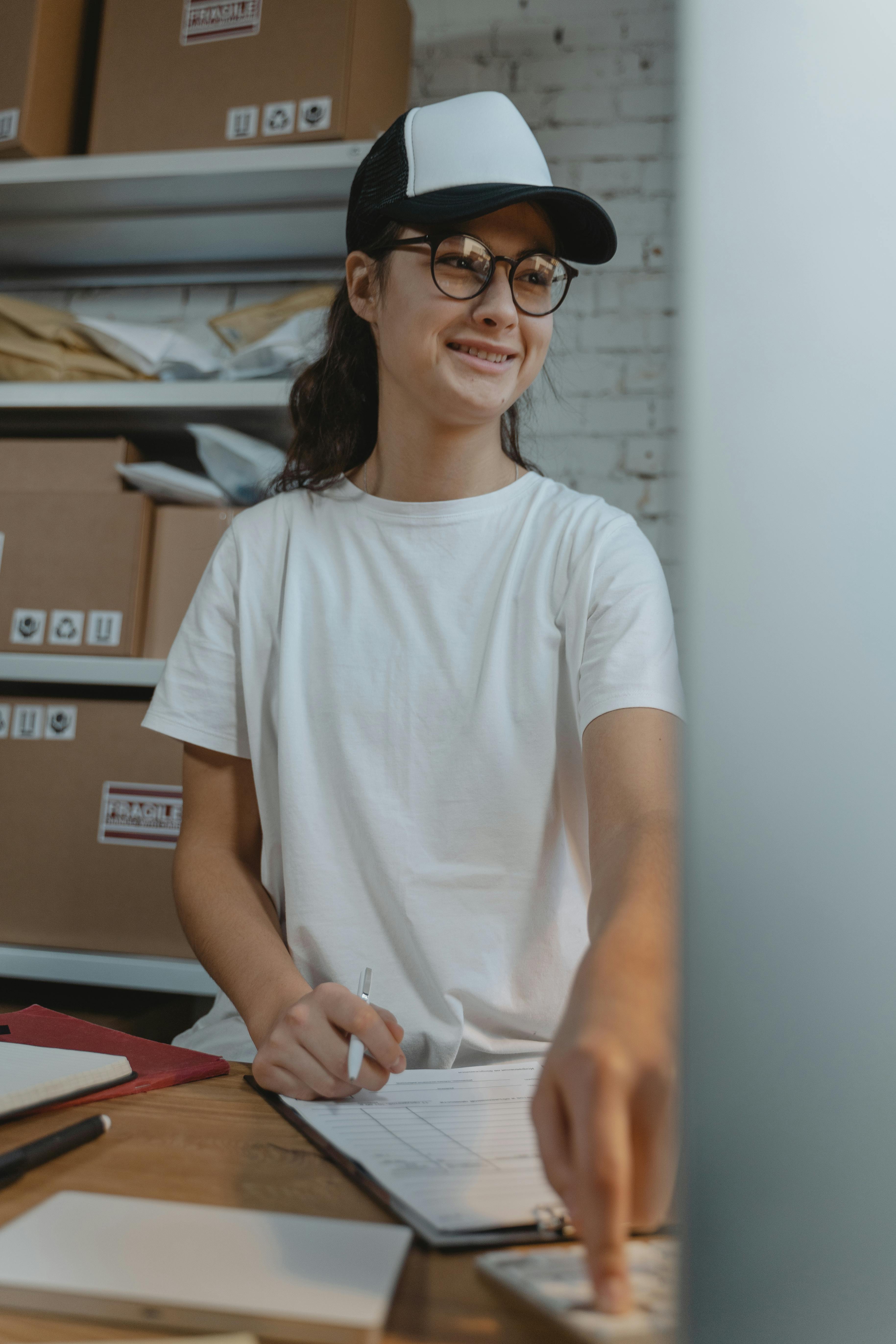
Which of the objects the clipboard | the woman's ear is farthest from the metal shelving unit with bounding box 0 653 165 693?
the clipboard

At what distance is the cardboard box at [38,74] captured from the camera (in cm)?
149

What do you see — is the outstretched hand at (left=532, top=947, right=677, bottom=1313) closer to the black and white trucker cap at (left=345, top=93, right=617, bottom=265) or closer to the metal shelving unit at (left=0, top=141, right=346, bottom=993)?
the black and white trucker cap at (left=345, top=93, right=617, bottom=265)

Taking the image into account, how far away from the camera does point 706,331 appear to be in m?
0.21

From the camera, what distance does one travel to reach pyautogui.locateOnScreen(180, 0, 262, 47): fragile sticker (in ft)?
4.74

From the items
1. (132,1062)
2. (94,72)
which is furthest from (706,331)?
(94,72)

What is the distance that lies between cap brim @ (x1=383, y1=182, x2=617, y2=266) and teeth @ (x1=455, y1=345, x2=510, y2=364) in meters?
0.12

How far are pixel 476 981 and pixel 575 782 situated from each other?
218 millimetres

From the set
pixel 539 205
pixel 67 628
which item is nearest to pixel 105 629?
pixel 67 628

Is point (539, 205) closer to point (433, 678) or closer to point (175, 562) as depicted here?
point (433, 678)

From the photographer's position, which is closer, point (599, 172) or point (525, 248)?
point (525, 248)

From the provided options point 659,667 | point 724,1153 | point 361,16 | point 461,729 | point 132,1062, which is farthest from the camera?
point 361,16

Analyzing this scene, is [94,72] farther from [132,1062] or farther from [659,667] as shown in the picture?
[132,1062]

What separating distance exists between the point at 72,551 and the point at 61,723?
0.86ft

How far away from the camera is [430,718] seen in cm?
97
